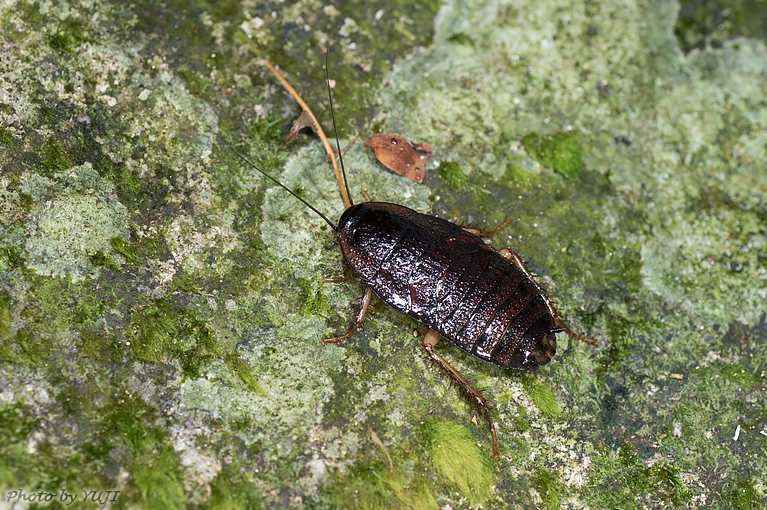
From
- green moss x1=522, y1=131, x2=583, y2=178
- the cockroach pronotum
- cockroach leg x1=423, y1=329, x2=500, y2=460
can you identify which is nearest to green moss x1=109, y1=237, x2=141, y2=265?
the cockroach pronotum

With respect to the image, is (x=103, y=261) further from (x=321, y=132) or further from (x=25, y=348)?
(x=321, y=132)

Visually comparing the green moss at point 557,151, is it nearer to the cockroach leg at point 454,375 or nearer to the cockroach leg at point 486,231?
the cockroach leg at point 486,231

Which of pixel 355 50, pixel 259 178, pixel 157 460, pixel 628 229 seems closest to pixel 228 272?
pixel 259 178

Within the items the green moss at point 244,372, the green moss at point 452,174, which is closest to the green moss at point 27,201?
the green moss at point 244,372

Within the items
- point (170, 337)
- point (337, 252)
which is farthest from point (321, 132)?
point (170, 337)

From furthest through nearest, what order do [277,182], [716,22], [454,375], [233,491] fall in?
1. [716,22]
2. [277,182]
3. [454,375]
4. [233,491]

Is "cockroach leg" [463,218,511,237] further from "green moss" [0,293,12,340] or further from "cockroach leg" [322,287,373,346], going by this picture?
"green moss" [0,293,12,340]

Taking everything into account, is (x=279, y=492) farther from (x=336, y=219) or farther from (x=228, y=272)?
(x=336, y=219)
